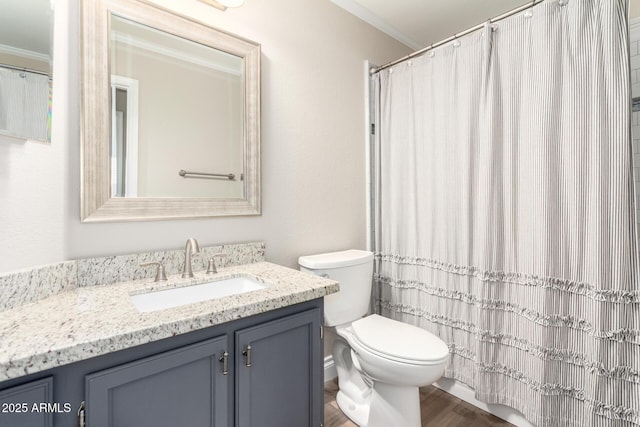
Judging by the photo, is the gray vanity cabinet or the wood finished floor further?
the wood finished floor

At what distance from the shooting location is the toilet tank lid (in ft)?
5.41

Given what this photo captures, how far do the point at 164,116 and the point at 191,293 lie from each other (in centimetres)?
79

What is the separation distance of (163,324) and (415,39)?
2.61 meters

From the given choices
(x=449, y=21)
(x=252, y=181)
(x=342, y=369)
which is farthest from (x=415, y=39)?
(x=342, y=369)

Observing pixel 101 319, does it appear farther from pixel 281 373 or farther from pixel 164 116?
pixel 164 116

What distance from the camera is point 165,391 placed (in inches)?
Answer: 32.6

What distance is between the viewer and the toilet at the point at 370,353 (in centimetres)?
134

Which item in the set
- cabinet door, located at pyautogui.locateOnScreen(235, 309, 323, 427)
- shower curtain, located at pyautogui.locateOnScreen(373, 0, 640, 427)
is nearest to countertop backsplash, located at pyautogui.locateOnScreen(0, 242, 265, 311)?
cabinet door, located at pyautogui.locateOnScreen(235, 309, 323, 427)

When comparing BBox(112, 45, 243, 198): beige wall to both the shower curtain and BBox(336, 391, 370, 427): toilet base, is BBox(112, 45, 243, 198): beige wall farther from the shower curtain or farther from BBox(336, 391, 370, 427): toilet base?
BBox(336, 391, 370, 427): toilet base

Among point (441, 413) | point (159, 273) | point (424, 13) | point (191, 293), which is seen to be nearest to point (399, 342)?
point (441, 413)

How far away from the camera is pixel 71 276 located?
1088mm

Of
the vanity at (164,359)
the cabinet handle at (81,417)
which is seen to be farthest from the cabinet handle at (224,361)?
the cabinet handle at (81,417)

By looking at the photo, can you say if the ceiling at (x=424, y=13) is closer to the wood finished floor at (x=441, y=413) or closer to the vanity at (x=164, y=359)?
the vanity at (x=164, y=359)

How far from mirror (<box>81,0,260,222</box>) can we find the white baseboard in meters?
1.19
